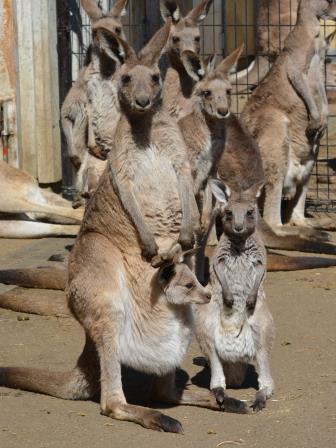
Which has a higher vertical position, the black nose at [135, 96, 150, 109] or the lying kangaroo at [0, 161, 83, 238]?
the black nose at [135, 96, 150, 109]

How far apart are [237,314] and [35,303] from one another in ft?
5.88

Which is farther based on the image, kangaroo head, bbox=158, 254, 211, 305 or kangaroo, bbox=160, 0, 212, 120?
kangaroo, bbox=160, 0, 212, 120

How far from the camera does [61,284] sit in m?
6.70

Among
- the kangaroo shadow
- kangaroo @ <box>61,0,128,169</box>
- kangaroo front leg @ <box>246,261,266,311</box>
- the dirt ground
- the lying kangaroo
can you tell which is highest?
kangaroo @ <box>61,0,128,169</box>

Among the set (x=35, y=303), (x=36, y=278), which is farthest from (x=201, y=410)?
(x=36, y=278)

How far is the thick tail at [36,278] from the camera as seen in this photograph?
264 inches

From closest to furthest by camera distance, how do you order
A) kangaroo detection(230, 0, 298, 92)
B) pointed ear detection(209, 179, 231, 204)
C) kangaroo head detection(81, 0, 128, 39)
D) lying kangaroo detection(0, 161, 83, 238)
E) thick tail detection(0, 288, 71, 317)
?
1. pointed ear detection(209, 179, 231, 204)
2. thick tail detection(0, 288, 71, 317)
3. kangaroo head detection(81, 0, 128, 39)
4. lying kangaroo detection(0, 161, 83, 238)
5. kangaroo detection(230, 0, 298, 92)

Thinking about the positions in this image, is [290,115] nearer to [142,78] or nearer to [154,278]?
[142,78]

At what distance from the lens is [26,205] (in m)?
8.77

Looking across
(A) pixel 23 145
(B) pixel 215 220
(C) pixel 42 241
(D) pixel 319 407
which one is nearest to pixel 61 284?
(B) pixel 215 220

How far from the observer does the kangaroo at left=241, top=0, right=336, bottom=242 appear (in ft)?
28.0

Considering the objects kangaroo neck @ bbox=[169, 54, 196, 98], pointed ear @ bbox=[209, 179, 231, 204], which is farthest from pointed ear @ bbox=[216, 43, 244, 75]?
pointed ear @ bbox=[209, 179, 231, 204]

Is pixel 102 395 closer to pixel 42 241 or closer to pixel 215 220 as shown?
pixel 215 220

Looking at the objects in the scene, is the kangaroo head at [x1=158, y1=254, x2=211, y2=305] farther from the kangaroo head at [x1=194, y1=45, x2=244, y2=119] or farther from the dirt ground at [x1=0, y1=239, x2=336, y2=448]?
the kangaroo head at [x1=194, y1=45, x2=244, y2=119]
